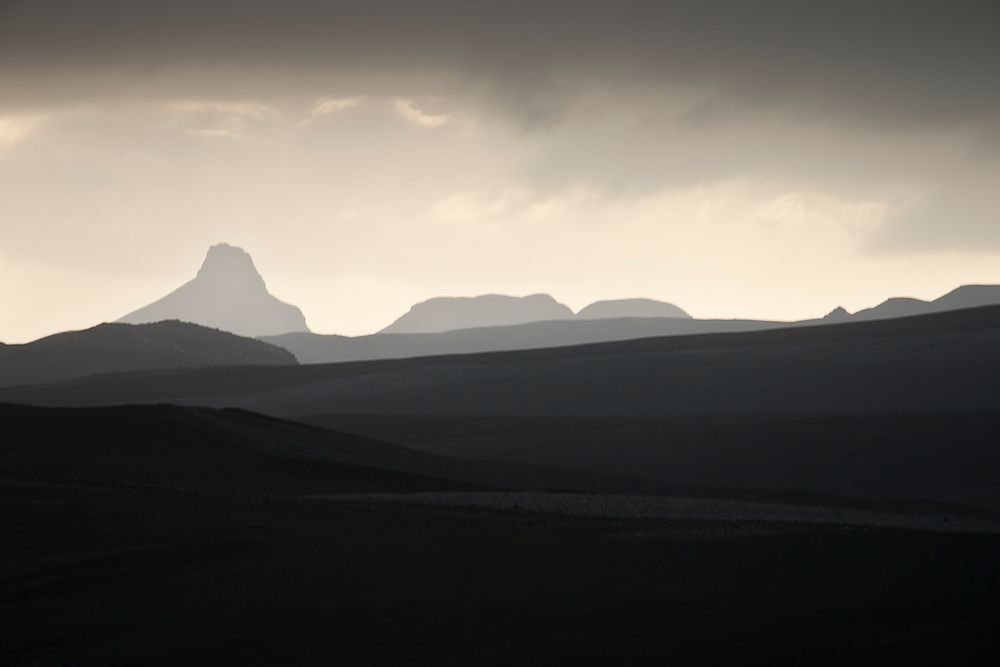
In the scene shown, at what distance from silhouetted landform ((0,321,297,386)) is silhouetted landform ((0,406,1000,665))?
64504 mm

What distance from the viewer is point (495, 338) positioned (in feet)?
504

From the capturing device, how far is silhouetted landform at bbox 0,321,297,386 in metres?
79.2

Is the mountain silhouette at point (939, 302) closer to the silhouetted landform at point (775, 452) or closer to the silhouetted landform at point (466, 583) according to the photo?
the silhouetted landform at point (775, 452)

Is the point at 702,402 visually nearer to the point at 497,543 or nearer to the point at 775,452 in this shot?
the point at 775,452

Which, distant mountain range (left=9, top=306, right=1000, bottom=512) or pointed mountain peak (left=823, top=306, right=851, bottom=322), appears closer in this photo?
distant mountain range (left=9, top=306, right=1000, bottom=512)

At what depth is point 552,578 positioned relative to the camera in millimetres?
10969

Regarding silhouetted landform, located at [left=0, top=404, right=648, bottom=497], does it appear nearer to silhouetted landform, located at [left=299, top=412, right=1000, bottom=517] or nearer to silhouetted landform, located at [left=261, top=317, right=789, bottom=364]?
silhouetted landform, located at [left=299, top=412, right=1000, bottom=517]

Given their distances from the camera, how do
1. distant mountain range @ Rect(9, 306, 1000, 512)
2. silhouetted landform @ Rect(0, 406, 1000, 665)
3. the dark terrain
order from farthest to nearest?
distant mountain range @ Rect(9, 306, 1000, 512), the dark terrain, silhouetted landform @ Rect(0, 406, 1000, 665)

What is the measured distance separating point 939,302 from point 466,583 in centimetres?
13741

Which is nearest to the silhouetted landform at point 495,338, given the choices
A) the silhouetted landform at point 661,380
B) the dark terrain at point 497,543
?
the silhouetted landform at point 661,380

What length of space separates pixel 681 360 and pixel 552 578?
4082 centimetres

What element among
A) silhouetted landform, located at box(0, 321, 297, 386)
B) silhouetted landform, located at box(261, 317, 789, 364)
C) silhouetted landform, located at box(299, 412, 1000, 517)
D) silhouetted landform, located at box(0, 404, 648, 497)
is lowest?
silhouetted landform, located at box(299, 412, 1000, 517)

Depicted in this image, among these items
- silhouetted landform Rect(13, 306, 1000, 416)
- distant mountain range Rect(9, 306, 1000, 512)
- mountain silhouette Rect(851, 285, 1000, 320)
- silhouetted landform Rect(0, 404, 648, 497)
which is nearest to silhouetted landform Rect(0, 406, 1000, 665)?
silhouetted landform Rect(0, 404, 648, 497)

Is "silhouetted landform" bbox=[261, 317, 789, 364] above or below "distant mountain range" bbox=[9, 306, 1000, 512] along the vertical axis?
above
